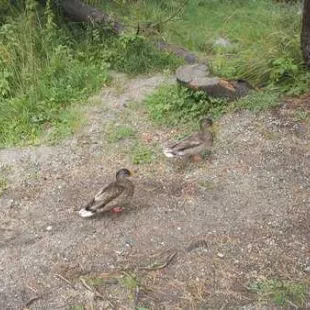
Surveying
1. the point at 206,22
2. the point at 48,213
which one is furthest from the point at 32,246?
the point at 206,22

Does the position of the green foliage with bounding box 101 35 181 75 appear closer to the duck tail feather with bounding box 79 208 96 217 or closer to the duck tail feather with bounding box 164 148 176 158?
the duck tail feather with bounding box 164 148 176 158

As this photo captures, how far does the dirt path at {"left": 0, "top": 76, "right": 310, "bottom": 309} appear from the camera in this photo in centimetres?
482

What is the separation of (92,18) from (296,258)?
20.3 feet

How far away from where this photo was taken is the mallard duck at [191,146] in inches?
249

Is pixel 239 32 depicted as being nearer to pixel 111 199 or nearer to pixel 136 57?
pixel 136 57

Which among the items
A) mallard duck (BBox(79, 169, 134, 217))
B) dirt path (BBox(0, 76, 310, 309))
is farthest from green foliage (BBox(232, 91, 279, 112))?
mallard duck (BBox(79, 169, 134, 217))

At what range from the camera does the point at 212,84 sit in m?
7.29

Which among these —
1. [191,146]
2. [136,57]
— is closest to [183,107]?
[191,146]

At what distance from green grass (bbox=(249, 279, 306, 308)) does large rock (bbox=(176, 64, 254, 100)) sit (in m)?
3.22

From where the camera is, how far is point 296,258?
4984 millimetres

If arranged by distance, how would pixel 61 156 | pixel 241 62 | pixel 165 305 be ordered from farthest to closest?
pixel 241 62
pixel 61 156
pixel 165 305

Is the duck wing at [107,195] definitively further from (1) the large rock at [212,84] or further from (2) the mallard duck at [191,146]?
(1) the large rock at [212,84]

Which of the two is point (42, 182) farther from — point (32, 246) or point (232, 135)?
point (232, 135)

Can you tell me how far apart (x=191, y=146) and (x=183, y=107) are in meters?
1.30
